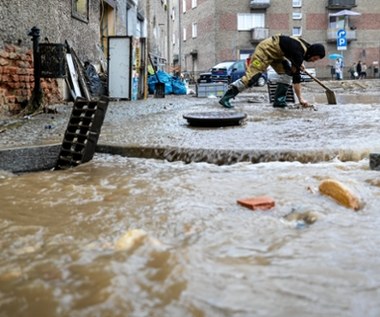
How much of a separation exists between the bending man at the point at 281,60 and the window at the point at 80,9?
4924mm

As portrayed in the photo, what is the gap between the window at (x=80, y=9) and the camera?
11.4 m

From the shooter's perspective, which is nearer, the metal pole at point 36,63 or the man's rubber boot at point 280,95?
the metal pole at point 36,63

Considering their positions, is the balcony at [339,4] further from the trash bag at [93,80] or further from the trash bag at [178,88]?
the trash bag at [93,80]

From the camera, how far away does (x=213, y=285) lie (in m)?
1.72

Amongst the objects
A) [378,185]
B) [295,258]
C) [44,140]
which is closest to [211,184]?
[378,185]

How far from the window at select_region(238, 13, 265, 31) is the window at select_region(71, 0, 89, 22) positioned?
31287mm

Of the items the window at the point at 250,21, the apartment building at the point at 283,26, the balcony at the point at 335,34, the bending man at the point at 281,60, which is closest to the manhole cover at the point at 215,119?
the bending man at the point at 281,60

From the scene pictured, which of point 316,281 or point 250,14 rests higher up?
point 250,14

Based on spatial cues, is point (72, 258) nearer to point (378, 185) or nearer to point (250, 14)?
point (378, 185)

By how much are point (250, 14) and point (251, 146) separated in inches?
1585

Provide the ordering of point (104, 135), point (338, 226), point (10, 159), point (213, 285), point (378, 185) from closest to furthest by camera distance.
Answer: point (213, 285) → point (338, 226) → point (378, 185) → point (10, 159) → point (104, 135)

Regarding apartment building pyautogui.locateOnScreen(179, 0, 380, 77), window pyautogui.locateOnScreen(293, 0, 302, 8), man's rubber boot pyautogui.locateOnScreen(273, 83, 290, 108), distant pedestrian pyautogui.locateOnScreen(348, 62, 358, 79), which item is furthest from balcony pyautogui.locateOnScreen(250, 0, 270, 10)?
man's rubber boot pyautogui.locateOnScreen(273, 83, 290, 108)

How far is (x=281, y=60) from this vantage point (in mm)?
8086

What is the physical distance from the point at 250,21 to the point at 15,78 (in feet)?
122
